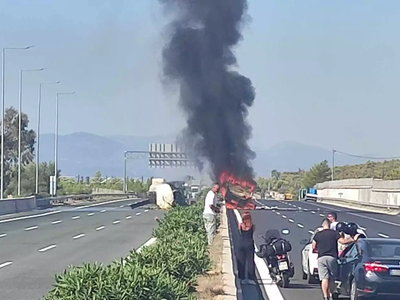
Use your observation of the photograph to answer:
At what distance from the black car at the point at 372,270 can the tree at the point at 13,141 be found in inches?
3515

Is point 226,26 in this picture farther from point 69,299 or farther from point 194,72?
point 69,299

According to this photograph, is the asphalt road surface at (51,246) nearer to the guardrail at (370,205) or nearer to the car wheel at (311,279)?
the car wheel at (311,279)

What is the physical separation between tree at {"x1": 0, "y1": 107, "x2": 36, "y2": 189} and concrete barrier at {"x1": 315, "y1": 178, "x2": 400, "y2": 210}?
37504 mm

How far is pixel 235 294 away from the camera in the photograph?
12438 mm

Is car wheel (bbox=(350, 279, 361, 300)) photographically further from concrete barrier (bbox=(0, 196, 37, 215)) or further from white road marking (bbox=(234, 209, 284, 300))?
concrete barrier (bbox=(0, 196, 37, 215))

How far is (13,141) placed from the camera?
348 ft

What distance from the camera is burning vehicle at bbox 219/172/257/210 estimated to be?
5762cm

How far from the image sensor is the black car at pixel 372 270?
14.0 meters

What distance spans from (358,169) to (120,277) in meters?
176

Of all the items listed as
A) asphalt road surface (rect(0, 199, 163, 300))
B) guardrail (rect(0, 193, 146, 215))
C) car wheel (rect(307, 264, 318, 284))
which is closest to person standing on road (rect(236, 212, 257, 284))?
car wheel (rect(307, 264, 318, 284))

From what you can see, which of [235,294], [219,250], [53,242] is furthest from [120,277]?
[53,242]

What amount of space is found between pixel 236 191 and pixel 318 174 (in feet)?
338

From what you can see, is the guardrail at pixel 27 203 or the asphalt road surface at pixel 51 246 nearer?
the asphalt road surface at pixel 51 246

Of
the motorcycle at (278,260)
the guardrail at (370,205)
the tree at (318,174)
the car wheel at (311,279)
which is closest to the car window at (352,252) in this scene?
the motorcycle at (278,260)
